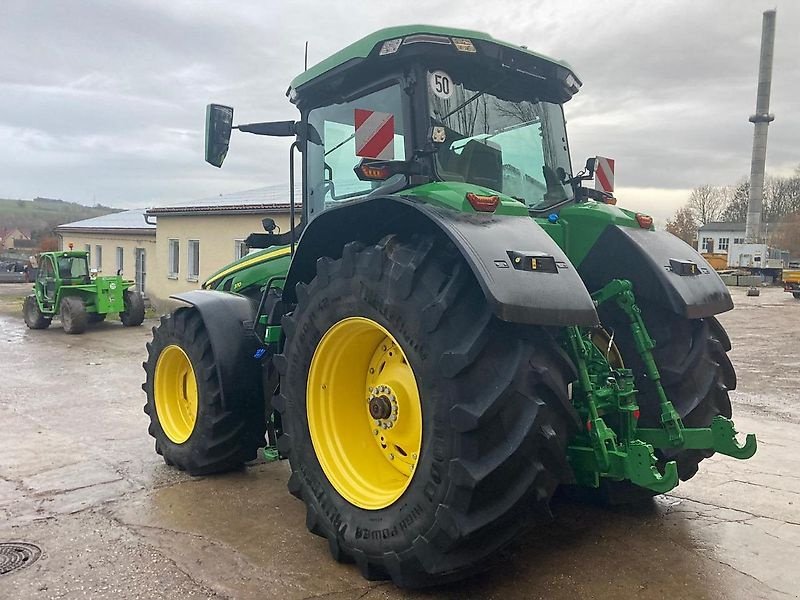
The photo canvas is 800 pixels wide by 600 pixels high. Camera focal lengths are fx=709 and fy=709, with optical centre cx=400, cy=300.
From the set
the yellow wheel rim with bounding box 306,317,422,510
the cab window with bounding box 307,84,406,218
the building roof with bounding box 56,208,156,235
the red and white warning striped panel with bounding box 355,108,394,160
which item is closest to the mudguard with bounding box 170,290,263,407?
the cab window with bounding box 307,84,406,218

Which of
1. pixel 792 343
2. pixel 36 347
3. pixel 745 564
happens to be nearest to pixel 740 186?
pixel 792 343

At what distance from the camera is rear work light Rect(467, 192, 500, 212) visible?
123 inches

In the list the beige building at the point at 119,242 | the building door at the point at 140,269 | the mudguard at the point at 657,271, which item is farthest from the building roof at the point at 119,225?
the mudguard at the point at 657,271

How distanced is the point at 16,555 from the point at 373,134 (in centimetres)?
285

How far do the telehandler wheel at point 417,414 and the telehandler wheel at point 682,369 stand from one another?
0.98 m

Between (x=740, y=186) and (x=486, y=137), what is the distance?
2923 inches

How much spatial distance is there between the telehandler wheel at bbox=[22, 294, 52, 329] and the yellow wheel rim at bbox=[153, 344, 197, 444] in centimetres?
1385

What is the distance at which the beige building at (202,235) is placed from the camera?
1778 centimetres

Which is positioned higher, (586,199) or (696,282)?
(586,199)

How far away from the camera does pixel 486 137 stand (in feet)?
13.1

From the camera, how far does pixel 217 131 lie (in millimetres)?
4457

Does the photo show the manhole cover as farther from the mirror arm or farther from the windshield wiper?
the windshield wiper

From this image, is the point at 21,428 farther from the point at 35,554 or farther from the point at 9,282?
the point at 9,282

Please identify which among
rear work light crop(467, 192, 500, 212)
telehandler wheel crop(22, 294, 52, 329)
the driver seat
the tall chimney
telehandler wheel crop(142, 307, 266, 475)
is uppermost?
the tall chimney
